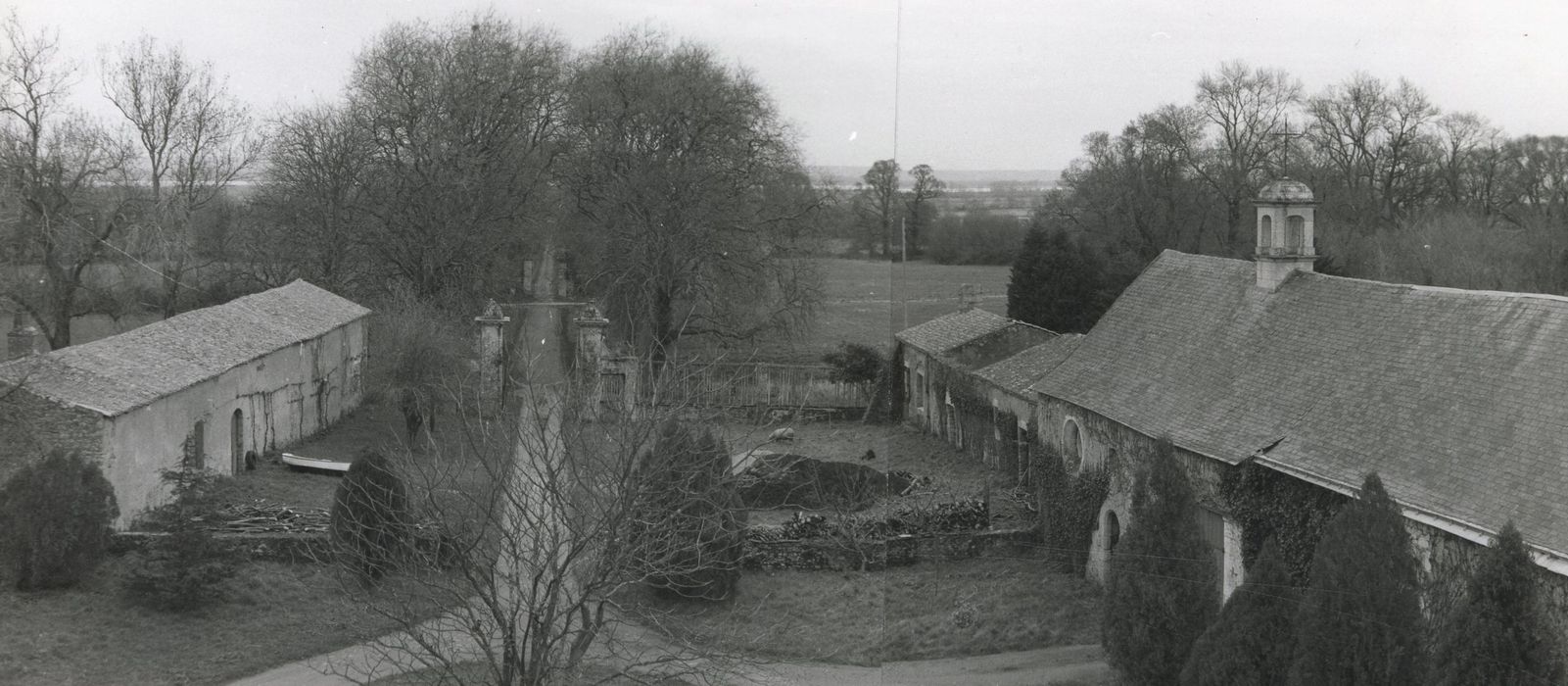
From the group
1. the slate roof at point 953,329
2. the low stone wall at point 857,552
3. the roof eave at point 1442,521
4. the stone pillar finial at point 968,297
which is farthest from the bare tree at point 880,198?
the roof eave at point 1442,521

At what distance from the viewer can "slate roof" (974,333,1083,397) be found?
79.8ft

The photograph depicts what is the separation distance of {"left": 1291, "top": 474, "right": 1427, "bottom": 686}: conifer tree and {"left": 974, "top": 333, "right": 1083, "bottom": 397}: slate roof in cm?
1058

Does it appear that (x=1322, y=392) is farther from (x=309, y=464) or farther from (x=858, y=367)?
(x=309, y=464)

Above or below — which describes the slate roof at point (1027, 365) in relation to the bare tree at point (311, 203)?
below

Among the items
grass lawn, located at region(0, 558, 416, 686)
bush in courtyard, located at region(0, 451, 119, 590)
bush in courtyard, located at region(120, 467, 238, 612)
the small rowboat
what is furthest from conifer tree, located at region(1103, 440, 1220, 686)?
the small rowboat

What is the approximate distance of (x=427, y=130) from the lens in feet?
133

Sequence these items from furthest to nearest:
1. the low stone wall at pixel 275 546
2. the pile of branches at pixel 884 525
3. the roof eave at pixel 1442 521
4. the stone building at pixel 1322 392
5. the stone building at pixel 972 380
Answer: the stone building at pixel 972 380 < the pile of branches at pixel 884 525 < the low stone wall at pixel 275 546 < the stone building at pixel 1322 392 < the roof eave at pixel 1442 521

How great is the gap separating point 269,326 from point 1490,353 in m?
24.4

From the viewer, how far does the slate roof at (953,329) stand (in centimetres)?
2894

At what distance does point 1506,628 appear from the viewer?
10945 millimetres

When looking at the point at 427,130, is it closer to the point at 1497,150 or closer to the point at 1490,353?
the point at 1497,150

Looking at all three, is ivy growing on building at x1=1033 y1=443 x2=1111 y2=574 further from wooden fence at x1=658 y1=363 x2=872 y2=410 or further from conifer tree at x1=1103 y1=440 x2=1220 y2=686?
wooden fence at x1=658 y1=363 x2=872 y2=410

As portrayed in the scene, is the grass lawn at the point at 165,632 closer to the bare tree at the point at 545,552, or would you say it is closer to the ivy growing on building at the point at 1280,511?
the bare tree at the point at 545,552

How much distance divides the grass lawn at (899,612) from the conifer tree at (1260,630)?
4.00 metres
